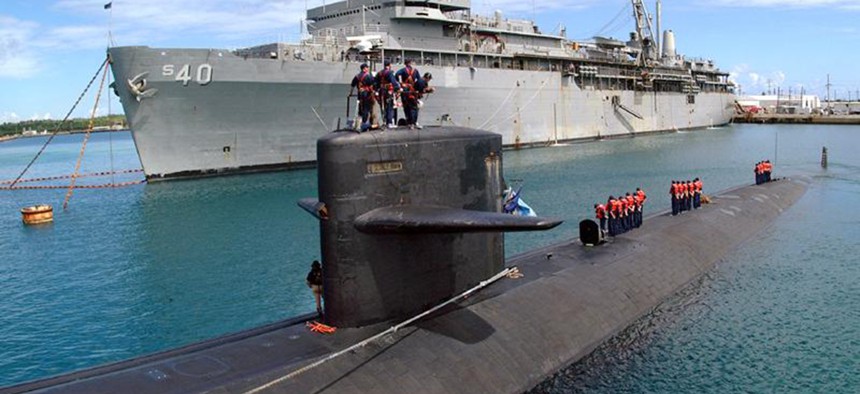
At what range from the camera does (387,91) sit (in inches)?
314

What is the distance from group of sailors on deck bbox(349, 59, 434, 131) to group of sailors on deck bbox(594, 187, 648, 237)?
653cm

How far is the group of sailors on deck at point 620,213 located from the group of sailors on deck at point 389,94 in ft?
21.4

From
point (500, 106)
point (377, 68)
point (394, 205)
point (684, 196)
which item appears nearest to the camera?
Result: point (394, 205)

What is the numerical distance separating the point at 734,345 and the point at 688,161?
34723mm

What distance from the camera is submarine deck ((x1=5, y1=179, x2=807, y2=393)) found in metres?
6.23

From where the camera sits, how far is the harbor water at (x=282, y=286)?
9.66 m

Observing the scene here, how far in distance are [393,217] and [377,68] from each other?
31871 mm

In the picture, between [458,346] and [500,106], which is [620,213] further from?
[500,106]

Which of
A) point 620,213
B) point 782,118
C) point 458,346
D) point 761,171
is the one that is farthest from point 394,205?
point 782,118

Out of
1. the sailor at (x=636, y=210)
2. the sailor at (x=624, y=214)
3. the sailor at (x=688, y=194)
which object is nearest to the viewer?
the sailor at (x=624, y=214)

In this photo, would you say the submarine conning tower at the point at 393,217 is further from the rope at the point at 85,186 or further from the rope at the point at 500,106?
the rope at the point at 500,106

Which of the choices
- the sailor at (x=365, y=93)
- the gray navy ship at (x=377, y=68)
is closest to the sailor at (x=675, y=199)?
the gray navy ship at (x=377, y=68)

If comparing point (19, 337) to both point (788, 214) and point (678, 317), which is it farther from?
point (788, 214)

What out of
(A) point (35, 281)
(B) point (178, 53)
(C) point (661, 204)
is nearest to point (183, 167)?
(B) point (178, 53)
